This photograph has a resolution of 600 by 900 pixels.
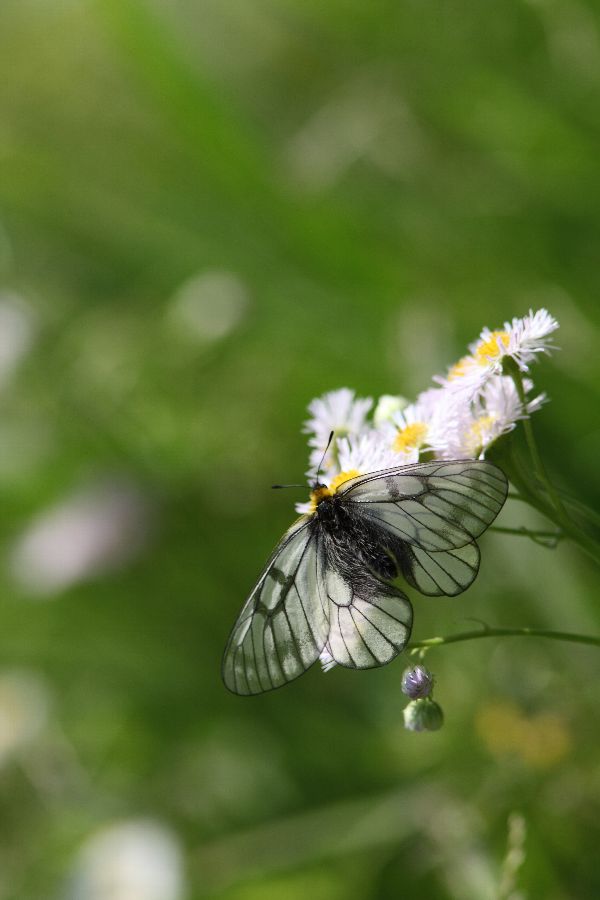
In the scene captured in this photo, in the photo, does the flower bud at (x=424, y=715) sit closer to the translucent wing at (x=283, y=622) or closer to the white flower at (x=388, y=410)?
the translucent wing at (x=283, y=622)

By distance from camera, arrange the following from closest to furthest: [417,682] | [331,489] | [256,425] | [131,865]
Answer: [417,682] → [331,489] → [131,865] → [256,425]

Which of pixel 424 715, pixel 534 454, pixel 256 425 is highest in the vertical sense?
pixel 256 425

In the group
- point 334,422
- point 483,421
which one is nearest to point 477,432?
point 483,421

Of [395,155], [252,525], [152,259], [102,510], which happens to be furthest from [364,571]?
[395,155]

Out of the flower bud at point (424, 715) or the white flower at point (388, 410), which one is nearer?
the flower bud at point (424, 715)

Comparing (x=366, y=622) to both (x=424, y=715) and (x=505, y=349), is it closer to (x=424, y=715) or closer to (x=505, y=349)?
(x=424, y=715)

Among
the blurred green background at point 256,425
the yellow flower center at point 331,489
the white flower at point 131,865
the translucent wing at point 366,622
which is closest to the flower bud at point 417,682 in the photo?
the translucent wing at point 366,622

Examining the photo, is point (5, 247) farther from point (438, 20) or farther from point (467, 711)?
point (467, 711)
